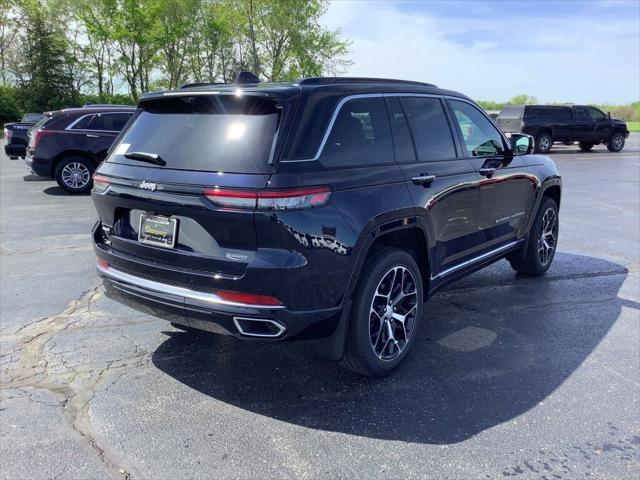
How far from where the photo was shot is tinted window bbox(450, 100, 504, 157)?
4.47 meters

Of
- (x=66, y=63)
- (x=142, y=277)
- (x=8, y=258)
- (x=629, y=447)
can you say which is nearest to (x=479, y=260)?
(x=629, y=447)

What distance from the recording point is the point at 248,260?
287cm

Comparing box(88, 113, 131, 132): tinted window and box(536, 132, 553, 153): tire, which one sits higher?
box(88, 113, 131, 132): tinted window

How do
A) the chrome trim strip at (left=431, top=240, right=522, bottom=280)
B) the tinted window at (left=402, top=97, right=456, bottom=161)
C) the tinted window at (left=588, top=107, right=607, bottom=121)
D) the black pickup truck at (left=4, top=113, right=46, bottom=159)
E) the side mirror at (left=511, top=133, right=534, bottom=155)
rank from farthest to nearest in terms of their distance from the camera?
the tinted window at (left=588, top=107, right=607, bottom=121)
the black pickup truck at (left=4, top=113, right=46, bottom=159)
the side mirror at (left=511, top=133, right=534, bottom=155)
the chrome trim strip at (left=431, top=240, right=522, bottom=280)
the tinted window at (left=402, top=97, right=456, bottom=161)

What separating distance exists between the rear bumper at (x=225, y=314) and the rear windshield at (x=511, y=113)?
22532 millimetres

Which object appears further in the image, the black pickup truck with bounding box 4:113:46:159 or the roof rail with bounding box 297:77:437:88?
the black pickup truck with bounding box 4:113:46:159

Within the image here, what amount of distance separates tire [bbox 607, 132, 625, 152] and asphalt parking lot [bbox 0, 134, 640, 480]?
22570 millimetres

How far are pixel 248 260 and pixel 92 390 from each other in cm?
140

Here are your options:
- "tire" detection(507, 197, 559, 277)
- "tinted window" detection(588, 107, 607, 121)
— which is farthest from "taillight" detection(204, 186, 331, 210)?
"tinted window" detection(588, 107, 607, 121)

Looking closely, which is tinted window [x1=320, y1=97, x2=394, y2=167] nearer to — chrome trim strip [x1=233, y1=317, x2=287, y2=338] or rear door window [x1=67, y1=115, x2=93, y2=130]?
chrome trim strip [x1=233, y1=317, x2=287, y2=338]

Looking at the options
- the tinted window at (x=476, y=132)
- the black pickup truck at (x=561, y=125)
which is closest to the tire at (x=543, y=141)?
the black pickup truck at (x=561, y=125)

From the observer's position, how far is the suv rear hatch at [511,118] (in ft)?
75.8

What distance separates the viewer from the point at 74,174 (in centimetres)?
1143

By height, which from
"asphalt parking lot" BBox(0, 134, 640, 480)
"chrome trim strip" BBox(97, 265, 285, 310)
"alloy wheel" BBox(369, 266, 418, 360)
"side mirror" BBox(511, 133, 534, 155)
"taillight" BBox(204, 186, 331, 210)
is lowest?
"asphalt parking lot" BBox(0, 134, 640, 480)
